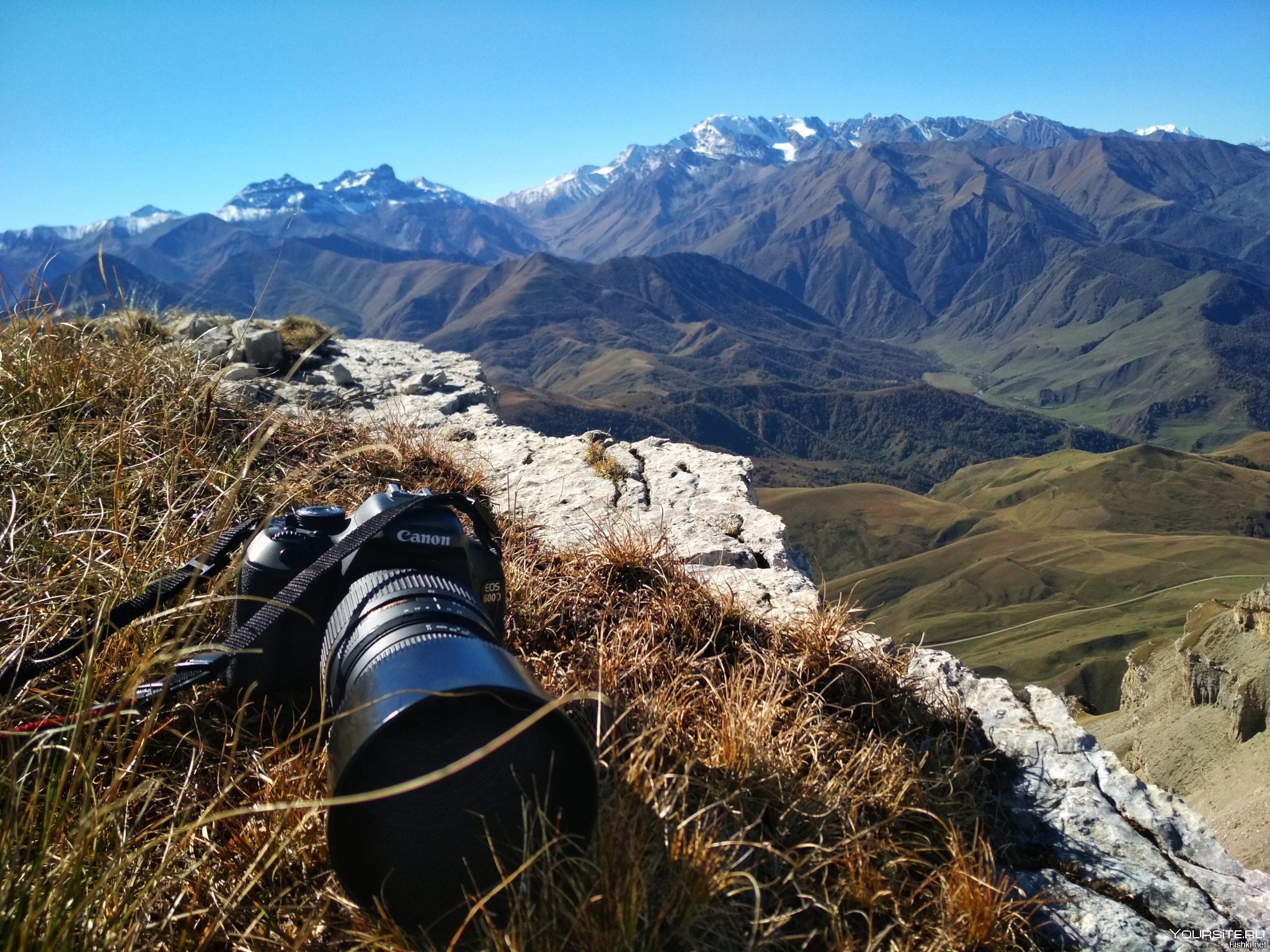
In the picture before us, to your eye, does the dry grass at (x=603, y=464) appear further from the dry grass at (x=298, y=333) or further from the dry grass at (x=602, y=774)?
the dry grass at (x=298, y=333)

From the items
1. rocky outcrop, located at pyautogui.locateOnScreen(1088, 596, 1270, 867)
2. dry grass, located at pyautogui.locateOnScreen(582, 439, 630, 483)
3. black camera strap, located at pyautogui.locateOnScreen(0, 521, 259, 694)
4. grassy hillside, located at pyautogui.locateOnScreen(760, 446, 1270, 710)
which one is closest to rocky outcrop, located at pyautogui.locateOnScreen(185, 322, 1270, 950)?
dry grass, located at pyautogui.locateOnScreen(582, 439, 630, 483)

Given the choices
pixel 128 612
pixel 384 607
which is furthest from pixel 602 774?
pixel 128 612

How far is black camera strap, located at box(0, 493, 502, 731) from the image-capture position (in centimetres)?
192

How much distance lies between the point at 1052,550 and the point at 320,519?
146166 millimetres

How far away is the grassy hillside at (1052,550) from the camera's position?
307 ft

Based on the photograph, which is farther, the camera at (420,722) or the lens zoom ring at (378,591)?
the lens zoom ring at (378,591)

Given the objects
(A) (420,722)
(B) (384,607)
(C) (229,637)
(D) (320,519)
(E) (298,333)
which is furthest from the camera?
(E) (298,333)

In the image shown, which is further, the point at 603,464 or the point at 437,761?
the point at 603,464

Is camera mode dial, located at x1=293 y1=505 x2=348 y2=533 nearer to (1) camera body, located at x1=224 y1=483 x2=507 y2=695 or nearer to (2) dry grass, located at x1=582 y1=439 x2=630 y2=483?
(1) camera body, located at x1=224 y1=483 x2=507 y2=695

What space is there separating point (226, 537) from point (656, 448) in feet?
16.8

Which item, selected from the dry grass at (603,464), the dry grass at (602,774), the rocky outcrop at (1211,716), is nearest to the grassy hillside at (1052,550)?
the rocky outcrop at (1211,716)

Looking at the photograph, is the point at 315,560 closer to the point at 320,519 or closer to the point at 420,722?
the point at 320,519

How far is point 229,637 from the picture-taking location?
2125 mm

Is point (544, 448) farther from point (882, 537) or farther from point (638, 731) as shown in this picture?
point (882, 537)
